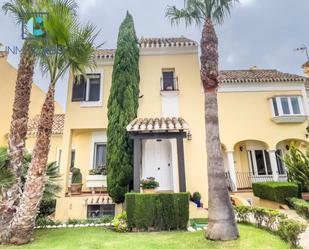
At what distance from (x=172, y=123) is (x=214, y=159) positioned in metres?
4.17

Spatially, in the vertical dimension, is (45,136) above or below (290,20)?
below

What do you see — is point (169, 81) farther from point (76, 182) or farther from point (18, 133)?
point (18, 133)

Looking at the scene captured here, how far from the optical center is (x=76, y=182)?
1393 cm

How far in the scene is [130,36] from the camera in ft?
48.5

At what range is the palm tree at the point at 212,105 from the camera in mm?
7137

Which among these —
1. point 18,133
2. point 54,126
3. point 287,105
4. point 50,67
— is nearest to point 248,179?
point 287,105

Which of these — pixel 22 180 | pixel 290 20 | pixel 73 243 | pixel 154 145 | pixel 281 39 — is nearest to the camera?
pixel 73 243

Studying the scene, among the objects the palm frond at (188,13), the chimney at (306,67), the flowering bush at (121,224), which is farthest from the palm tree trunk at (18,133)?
the chimney at (306,67)

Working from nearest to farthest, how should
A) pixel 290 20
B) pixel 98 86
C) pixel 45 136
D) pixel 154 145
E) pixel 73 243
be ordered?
pixel 73 243 → pixel 45 136 → pixel 154 145 → pixel 98 86 → pixel 290 20

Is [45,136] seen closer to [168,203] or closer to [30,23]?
[30,23]

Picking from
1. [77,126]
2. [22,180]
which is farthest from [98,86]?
[22,180]

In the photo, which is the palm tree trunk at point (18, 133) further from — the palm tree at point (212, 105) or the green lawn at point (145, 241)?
the palm tree at point (212, 105)

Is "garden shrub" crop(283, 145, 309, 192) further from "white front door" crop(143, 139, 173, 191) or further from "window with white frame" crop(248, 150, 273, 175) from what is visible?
"white front door" crop(143, 139, 173, 191)

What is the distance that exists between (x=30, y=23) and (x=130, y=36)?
288 inches
